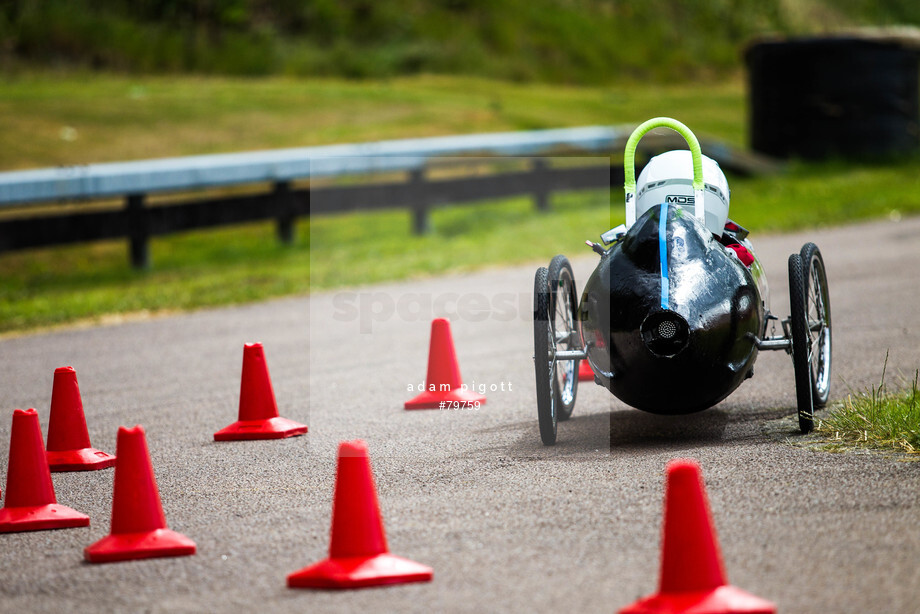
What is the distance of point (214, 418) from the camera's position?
7934 mm

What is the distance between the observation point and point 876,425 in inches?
241

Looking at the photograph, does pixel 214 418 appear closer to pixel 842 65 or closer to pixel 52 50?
pixel 842 65

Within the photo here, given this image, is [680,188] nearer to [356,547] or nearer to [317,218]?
[356,547]

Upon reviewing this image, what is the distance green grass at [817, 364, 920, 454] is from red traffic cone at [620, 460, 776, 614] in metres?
2.24

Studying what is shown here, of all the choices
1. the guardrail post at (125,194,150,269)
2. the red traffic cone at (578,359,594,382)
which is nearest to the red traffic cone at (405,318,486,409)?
the red traffic cone at (578,359,594,382)

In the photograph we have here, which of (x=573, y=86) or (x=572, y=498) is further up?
(x=573, y=86)

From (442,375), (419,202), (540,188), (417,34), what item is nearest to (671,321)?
(442,375)

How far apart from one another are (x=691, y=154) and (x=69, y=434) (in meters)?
3.75

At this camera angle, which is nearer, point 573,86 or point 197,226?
point 197,226

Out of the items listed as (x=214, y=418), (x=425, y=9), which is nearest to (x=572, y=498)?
(x=214, y=418)

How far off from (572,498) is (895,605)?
1.69 metres

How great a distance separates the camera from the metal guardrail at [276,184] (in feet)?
49.4

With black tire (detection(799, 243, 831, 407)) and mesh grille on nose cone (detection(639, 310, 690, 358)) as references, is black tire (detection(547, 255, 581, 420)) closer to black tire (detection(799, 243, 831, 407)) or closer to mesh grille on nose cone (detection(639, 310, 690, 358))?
mesh grille on nose cone (detection(639, 310, 690, 358))

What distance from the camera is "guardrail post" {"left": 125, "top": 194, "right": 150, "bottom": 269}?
1557cm
